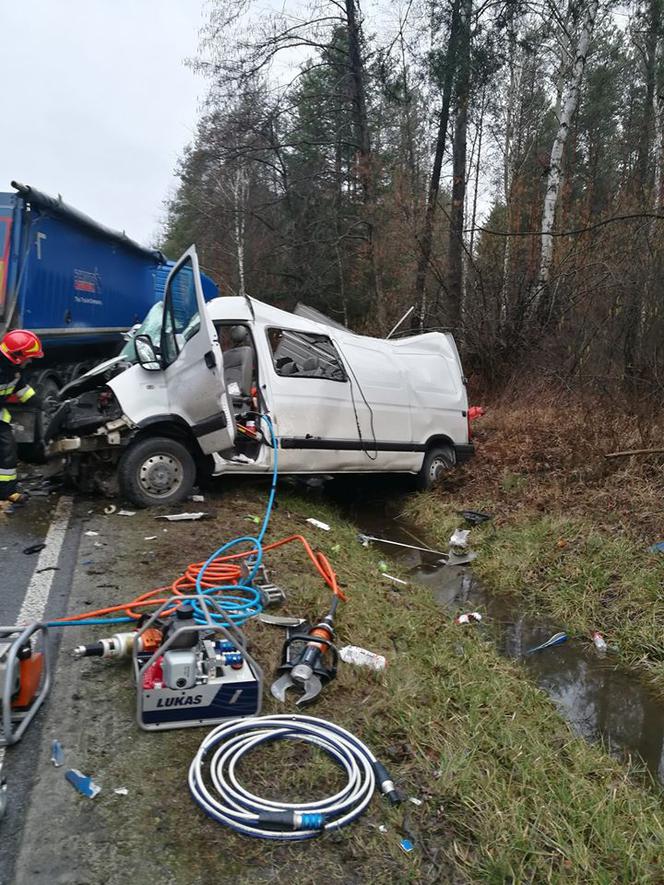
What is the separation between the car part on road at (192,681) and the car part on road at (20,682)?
16.4 inches

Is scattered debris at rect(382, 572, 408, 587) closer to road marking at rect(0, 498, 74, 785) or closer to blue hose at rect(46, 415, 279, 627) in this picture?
blue hose at rect(46, 415, 279, 627)

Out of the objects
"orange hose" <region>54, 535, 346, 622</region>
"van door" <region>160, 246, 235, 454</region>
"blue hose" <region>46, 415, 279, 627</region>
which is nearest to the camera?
"blue hose" <region>46, 415, 279, 627</region>

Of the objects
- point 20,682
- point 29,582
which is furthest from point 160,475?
point 20,682

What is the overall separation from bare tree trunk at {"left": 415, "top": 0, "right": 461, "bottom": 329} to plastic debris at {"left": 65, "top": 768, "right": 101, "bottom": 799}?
13896mm

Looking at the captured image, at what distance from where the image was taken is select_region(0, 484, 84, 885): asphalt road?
2.22 meters

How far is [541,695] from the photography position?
3992 millimetres

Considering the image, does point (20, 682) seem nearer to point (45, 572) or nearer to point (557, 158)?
point (45, 572)

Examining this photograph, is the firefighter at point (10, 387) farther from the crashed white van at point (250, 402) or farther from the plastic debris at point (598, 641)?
the plastic debris at point (598, 641)

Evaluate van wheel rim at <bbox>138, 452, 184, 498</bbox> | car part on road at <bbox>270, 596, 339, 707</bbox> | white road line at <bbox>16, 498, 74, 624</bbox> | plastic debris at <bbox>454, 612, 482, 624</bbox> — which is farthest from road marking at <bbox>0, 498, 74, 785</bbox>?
plastic debris at <bbox>454, 612, 482, 624</bbox>

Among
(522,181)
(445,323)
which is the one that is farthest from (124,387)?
(522,181)

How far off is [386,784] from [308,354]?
212 inches

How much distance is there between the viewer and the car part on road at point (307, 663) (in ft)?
10.1

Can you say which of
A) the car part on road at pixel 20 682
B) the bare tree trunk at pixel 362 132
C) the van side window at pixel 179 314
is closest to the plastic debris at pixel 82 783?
the car part on road at pixel 20 682

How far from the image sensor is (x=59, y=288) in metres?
8.88
